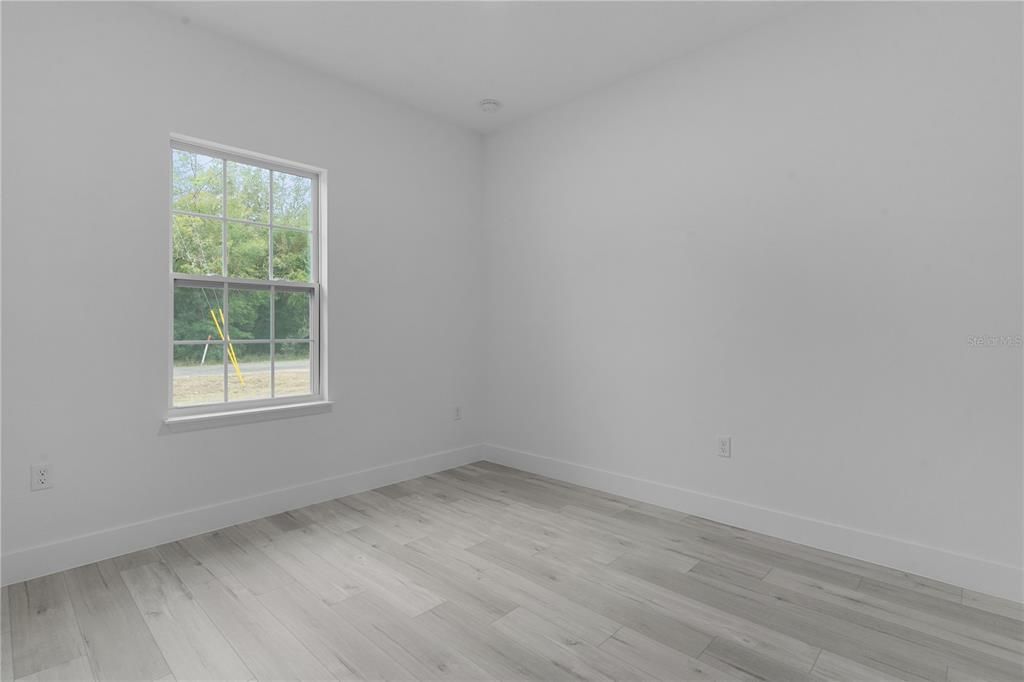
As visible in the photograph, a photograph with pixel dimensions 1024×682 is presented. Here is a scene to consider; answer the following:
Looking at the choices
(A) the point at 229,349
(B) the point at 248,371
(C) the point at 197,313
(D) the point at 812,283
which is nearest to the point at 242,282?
(C) the point at 197,313

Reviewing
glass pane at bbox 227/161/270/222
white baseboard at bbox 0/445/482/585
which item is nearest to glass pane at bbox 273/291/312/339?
glass pane at bbox 227/161/270/222

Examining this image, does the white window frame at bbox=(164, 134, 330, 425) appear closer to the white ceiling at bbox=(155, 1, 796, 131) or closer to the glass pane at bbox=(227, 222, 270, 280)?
the glass pane at bbox=(227, 222, 270, 280)

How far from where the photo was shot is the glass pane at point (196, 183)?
2920 mm

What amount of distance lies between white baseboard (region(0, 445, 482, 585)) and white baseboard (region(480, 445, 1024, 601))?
130 centimetres

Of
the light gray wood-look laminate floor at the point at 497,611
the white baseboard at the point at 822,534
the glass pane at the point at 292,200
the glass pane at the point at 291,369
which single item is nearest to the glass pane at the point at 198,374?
the glass pane at the point at 291,369

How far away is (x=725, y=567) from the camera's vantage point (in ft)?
8.29

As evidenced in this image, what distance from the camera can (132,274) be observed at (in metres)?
2.68

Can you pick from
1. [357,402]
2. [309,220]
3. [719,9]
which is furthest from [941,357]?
[309,220]

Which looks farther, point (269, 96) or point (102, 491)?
point (269, 96)

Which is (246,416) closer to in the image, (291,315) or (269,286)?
(291,315)

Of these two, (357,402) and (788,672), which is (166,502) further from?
(788,672)

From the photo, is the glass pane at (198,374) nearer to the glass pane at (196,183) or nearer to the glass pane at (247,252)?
the glass pane at (247,252)

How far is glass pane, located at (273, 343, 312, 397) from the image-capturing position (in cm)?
333

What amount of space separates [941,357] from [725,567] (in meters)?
1.39
